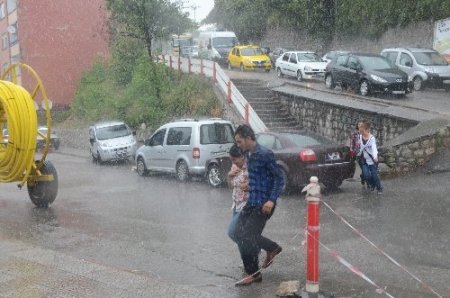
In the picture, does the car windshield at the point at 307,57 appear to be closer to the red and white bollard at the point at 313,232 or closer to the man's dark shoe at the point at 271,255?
the man's dark shoe at the point at 271,255

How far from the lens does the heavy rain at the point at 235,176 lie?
6527 mm

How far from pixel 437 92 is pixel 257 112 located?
7913 millimetres

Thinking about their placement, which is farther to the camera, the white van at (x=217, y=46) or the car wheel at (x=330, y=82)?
the white van at (x=217, y=46)

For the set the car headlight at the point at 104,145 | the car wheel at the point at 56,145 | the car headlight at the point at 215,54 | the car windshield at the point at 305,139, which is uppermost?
the car headlight at the point at 215,54

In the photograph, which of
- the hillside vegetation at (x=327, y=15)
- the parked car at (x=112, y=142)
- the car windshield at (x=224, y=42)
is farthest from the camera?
the car windshield at (x=224, y=42)

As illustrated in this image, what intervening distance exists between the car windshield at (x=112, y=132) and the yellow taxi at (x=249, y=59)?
11.9 metres

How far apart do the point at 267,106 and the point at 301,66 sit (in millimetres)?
6913

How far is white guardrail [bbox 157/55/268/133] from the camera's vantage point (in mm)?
20900

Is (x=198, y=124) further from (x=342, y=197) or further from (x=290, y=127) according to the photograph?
(x=290, y=127)

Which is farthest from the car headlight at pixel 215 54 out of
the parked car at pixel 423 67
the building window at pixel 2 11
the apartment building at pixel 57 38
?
the building window at pixel 2 11

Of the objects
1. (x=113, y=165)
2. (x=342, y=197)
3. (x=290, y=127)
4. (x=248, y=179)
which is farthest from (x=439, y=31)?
(x=248, y=179)

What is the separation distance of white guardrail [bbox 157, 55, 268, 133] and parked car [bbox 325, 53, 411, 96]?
4384 mm

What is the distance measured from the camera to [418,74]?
24797 millimetres

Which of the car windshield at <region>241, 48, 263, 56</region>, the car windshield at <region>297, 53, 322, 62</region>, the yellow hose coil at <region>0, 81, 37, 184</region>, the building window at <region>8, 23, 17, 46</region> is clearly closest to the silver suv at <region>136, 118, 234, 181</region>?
the yellow hose coil at <region>0, 81, 37, 184</region>
